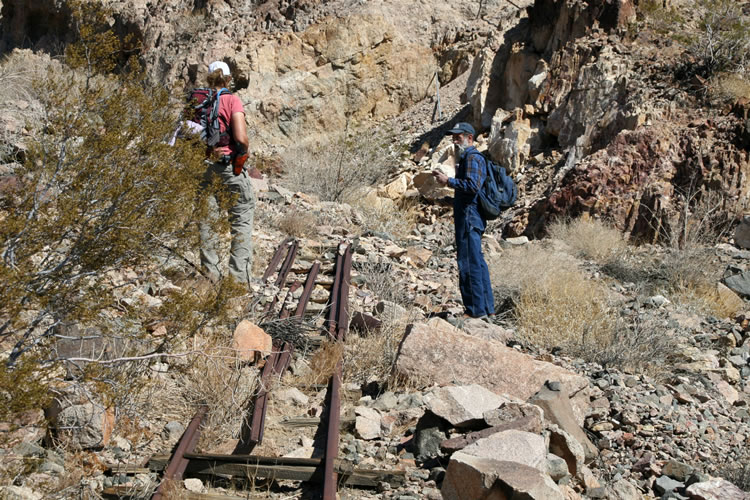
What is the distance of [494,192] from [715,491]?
379 cm

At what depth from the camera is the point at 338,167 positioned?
16.7 metres

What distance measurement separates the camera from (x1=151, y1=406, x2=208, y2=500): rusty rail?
386 centimetres

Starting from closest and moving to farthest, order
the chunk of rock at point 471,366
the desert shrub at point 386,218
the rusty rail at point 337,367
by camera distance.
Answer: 1. the rusty rail at point 337,367
2. the chunk of rock at point 471,366
3. the desert shrub at point 386,218

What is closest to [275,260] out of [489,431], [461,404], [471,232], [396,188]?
[471,232]

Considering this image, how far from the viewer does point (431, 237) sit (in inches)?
538

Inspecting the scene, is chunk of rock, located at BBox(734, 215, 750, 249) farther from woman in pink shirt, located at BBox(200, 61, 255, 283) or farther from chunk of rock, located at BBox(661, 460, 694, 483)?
woman in pink shirt, located at BBox(200, 61, 255, 283)

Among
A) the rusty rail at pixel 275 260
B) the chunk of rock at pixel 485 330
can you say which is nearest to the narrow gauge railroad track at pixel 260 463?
the chunk of rock at pixel 485 330

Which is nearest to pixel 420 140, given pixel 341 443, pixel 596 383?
pixel 596 383

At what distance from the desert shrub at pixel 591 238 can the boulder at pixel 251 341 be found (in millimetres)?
6626

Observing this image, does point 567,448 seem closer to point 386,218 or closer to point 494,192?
point 494,192

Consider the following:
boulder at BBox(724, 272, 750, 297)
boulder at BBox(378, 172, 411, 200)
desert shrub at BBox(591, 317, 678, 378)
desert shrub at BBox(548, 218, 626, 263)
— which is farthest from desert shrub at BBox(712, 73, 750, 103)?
desert shrub at BBox(591, 317, 678, 378)

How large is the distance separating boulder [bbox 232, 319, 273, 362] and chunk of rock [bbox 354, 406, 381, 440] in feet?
3.22

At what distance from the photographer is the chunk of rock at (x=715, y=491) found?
4.12 metres

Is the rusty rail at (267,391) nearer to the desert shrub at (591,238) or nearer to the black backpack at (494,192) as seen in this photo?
the black backpack at (494,192)
